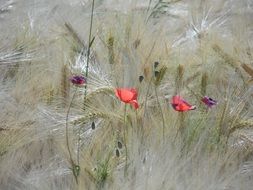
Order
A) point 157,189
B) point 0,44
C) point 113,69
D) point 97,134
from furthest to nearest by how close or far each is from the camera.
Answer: point 0,44 < point 113,69 < point 97,134 < point 157,189

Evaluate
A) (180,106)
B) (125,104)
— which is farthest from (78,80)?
(180,106)

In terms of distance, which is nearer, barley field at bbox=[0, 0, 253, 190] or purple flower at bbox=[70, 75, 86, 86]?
barley field at bbox=[0, 0, 253, 190]

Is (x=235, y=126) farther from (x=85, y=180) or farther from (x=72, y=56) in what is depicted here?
(x=72, y=56)

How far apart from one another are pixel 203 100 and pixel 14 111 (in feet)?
1.30

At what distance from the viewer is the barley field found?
3.92 feet

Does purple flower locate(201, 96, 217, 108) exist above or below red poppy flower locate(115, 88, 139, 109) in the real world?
below

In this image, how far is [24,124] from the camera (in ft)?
4.52

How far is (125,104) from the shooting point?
1279 mm

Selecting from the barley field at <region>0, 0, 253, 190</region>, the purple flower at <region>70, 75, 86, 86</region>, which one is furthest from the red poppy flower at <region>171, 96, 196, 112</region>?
the purple flower at <region>70, 75, 86, 86</region>

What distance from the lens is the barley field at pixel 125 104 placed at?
3.92 ft

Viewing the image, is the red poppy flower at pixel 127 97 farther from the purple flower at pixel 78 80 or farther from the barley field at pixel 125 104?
the purple flower at pixel 78 80

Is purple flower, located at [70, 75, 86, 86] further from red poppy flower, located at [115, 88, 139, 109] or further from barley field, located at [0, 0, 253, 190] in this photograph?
red poppy flower, located at [115, 88, 139, 109]

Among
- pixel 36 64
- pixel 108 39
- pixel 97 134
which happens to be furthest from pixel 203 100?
pixel 36 64

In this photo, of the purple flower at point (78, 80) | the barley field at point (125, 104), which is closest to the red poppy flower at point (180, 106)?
the barley field at point (125, 104)
